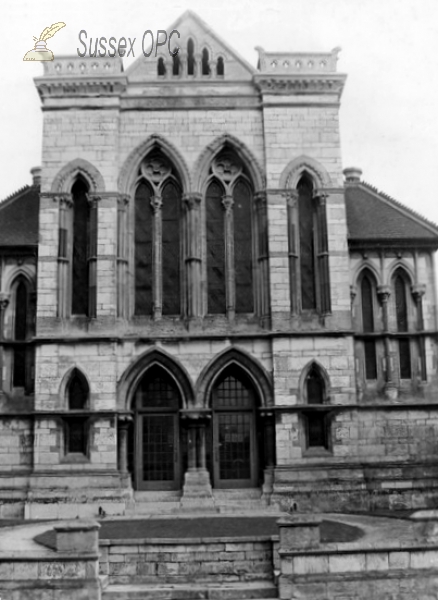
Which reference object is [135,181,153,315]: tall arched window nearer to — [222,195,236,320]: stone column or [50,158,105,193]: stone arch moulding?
[50,158,105,193]: stone arch moulding

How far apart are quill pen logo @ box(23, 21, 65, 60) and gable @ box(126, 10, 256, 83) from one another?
292 inches

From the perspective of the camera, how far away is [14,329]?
2722 centimetres

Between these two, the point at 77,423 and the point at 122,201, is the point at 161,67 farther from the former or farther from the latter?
the point at 77,423

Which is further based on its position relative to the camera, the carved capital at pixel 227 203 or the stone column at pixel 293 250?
the carved capital at pixel 227 203

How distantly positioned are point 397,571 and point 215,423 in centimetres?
1056

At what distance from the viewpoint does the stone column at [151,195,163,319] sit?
87.6ft

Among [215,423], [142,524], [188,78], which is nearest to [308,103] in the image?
[188,78]

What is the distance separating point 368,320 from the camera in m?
27.8

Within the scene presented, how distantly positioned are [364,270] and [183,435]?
317 inches

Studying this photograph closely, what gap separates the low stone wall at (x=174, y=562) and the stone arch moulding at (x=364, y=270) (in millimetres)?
12430

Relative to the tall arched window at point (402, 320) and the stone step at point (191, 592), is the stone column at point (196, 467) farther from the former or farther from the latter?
the stone step at point (191, 592)

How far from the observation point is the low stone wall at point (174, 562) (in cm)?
1708

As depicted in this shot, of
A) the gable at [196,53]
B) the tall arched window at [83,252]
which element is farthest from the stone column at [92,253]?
the gable at [196,53]

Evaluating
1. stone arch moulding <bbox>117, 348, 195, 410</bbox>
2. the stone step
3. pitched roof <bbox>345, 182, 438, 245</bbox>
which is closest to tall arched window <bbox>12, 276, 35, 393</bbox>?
stone arch moulding <bbox>117, 348, 195, 410</bbox>
